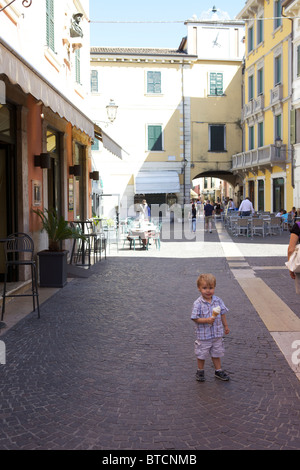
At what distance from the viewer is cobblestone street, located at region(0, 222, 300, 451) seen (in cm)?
318

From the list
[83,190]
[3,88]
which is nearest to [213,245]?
[83,190]

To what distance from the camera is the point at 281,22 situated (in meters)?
26.2

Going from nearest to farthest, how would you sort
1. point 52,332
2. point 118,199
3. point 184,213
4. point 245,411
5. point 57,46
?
point 245,411 → point 52,332 → point 57,46 → point 118,199 → point 184,213

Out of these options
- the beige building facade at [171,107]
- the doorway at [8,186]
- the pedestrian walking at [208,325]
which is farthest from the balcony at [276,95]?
the pedestrian walking at [208,325]

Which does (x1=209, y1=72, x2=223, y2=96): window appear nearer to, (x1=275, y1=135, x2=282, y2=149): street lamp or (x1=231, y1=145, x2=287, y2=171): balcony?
(x1=231, y1=145, x2=287, y2=171): balcony

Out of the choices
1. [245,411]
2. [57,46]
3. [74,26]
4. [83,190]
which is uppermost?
[74,26]

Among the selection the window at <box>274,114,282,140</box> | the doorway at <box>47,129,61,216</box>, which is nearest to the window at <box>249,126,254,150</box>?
the window at <box>274,114,282,140</box>

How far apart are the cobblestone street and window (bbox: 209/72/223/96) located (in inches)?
1097

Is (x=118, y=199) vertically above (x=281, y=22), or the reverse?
(x=281, y=22)

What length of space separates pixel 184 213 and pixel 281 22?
41.0ft

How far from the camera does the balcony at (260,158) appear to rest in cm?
2612

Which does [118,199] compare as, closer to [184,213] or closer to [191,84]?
[184,213]

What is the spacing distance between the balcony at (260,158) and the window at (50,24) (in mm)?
17343

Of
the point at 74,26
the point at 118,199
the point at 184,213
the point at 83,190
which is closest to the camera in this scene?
the point at 74,26
